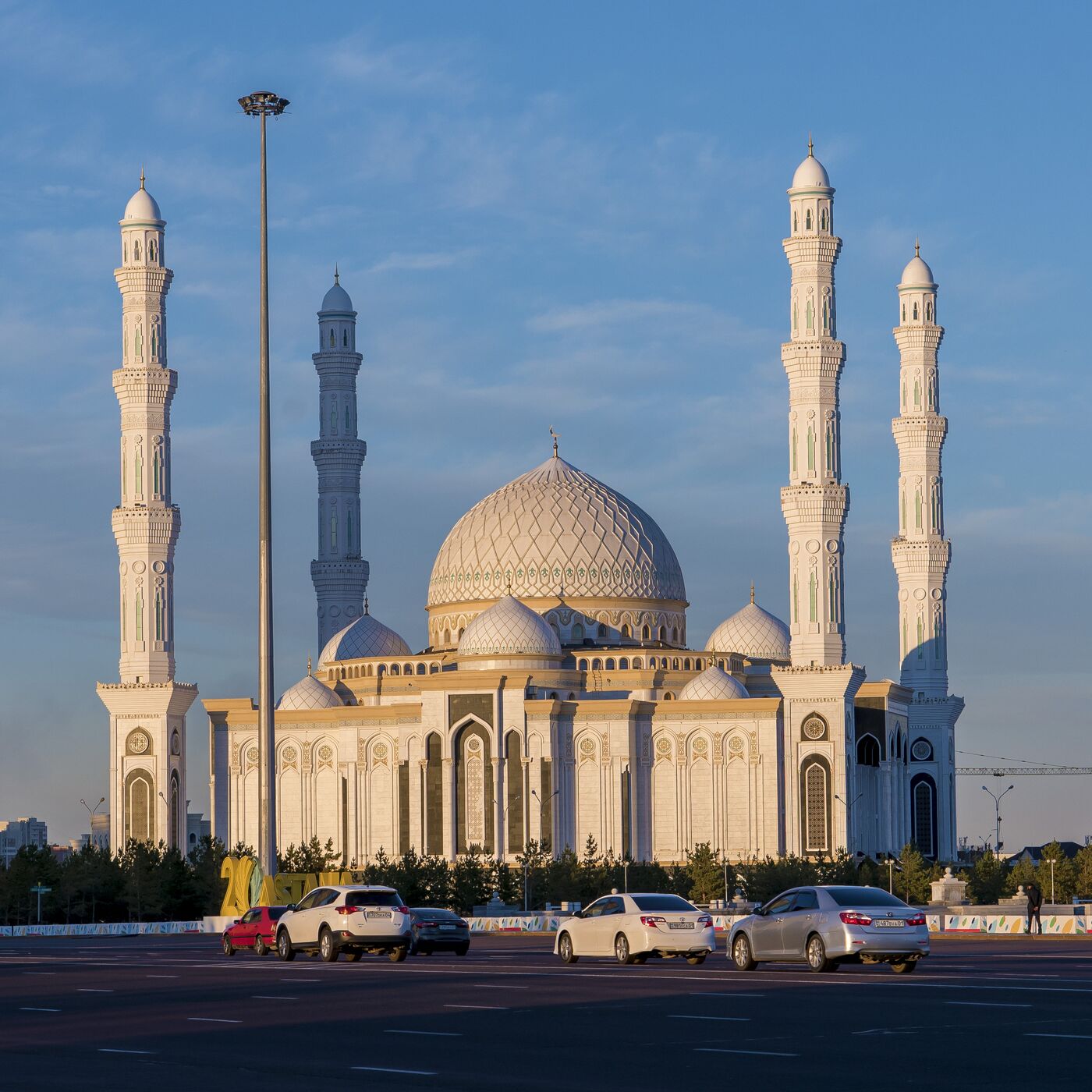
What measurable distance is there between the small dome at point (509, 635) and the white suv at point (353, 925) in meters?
45.9

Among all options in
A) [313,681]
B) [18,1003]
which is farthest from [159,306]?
[18,1003]

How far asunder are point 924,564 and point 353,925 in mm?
56755

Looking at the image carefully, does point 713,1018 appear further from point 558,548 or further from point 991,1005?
point 558,548

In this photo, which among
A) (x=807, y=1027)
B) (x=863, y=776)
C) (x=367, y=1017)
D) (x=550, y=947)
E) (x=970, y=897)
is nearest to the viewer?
(x=807, y=1027)

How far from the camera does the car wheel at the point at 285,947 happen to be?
31.0 metres

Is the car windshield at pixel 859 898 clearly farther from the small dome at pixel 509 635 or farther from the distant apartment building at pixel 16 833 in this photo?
the distant apartment building at pixel 16 833

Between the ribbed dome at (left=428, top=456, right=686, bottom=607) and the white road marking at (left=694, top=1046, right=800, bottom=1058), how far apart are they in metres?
66.1

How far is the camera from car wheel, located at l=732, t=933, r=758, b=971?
2588 cm

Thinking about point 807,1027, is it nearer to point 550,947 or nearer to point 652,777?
point 550,947

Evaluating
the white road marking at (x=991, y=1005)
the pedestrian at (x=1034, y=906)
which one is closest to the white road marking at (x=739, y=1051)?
the white road marking at (x=991, y=1005)

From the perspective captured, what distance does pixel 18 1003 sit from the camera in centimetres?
2317

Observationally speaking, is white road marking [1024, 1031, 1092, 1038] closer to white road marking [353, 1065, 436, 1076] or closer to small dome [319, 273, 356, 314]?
white road marking [353, 1065, 436, 1076]

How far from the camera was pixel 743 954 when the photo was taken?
85.4ft

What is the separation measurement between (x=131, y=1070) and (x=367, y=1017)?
165 inches
